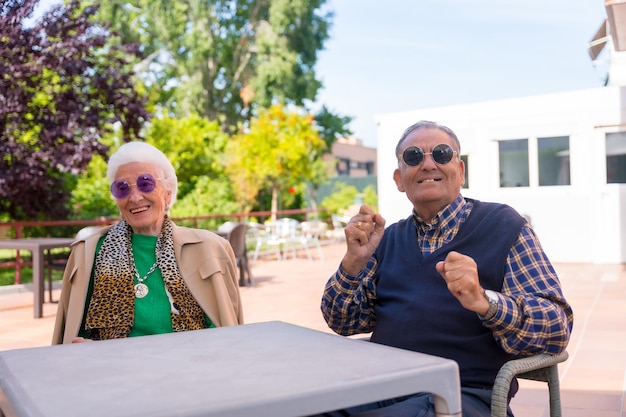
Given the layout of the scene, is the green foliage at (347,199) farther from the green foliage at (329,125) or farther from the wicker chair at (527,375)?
the wicker chair at (527,375)

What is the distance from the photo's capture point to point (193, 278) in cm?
254

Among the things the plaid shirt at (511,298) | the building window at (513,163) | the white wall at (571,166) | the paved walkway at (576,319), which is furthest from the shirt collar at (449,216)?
the building window at (513,163)

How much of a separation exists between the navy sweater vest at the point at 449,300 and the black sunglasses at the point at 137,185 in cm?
94

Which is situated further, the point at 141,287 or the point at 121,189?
the point at 121,189

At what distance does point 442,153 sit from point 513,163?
11.0 meters

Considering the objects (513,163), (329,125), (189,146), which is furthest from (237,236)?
(329,125)

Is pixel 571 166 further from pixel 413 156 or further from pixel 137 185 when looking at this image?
pixel 137 185

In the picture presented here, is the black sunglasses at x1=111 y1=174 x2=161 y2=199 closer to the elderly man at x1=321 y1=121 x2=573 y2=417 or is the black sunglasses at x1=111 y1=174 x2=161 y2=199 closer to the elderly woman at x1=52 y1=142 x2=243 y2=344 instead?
the elderly woman at x1=52 y1=142 x2=243 y2=344

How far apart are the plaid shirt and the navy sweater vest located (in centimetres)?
4

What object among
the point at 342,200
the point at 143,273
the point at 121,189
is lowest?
the point at 143,273

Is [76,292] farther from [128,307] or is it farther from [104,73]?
[104,73]

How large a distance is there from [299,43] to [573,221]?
629 inches

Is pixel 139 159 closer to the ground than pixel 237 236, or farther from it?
farther from it

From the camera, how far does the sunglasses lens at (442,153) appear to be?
2.29m
